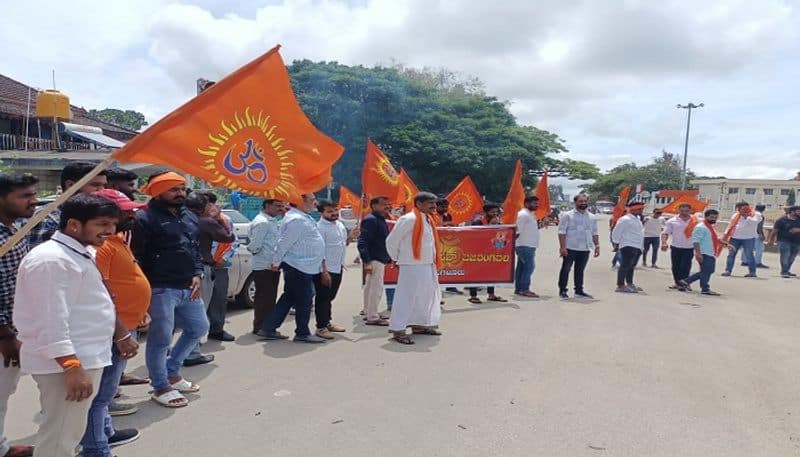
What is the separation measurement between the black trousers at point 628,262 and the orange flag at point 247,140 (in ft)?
23.4

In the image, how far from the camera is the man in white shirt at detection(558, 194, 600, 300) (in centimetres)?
907

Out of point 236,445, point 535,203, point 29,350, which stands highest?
point 535,203

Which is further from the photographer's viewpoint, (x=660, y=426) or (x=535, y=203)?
(x=535, y=203)

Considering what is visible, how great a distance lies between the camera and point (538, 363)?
522 cm

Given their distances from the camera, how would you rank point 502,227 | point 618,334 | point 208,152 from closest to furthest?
1. point 208,152
2. point 618,334
3. point 502,227

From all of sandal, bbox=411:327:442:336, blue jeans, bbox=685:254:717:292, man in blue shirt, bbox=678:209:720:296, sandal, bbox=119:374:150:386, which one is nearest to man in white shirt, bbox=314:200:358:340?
sandal, bbox=411:327:442:336

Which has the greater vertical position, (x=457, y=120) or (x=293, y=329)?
(x=457, y=120)

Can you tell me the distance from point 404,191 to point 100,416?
5456 mm

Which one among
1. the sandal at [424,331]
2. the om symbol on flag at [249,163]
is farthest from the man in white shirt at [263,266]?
the om symbol on flag at [249,163]

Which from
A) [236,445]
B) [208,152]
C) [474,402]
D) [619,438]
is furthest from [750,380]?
[208,152]

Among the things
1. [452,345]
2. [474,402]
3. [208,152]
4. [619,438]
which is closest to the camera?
[208,152]

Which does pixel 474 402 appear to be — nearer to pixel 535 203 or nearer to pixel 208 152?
pixel 208 152

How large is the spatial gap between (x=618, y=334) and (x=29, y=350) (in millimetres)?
5848

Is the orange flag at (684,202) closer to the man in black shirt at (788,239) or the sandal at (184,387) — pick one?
the man in black shirt at (788,239)
